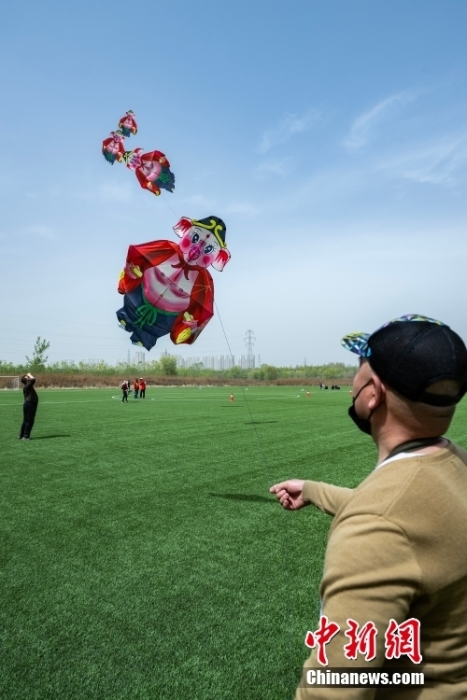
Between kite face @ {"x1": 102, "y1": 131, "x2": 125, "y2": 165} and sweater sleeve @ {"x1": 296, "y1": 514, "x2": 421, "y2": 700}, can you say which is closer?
sweater sleeve @ {"x1": 296, "y1": 514, "x2": 421, "y2": 700}

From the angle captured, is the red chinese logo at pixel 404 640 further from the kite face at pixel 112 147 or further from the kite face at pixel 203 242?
the kite face at pixel 112 147

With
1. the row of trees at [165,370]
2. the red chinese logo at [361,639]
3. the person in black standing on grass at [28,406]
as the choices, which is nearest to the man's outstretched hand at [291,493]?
the red chinese logo at [361,639]

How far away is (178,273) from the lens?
4.79 metres

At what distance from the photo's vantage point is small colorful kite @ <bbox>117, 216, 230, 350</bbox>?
4613mm

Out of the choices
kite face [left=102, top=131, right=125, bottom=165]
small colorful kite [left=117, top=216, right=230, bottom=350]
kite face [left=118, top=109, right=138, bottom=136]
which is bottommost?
small colorful kite [left=117, top=216, right=230, bottom=350]

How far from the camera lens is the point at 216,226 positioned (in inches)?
185

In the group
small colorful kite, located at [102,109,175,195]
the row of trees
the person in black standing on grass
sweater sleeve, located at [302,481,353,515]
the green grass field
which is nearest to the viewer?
sweater sleeve, located at [302,481,353,515]

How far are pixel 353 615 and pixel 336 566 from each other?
0.10 meters

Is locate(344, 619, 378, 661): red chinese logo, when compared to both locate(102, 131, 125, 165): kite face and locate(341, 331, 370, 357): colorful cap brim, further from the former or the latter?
locate(102, 131, 125, 165): kite face

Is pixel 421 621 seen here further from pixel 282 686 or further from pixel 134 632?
pixel 134 632

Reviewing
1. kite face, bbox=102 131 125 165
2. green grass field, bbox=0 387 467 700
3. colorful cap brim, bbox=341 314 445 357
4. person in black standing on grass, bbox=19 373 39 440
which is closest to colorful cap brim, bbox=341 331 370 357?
colorful cap brim, bbox=341 314 445 357

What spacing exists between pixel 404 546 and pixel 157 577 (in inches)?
151

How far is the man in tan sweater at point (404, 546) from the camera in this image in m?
1.05

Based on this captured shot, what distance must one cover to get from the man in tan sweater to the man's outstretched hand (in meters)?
0.96
